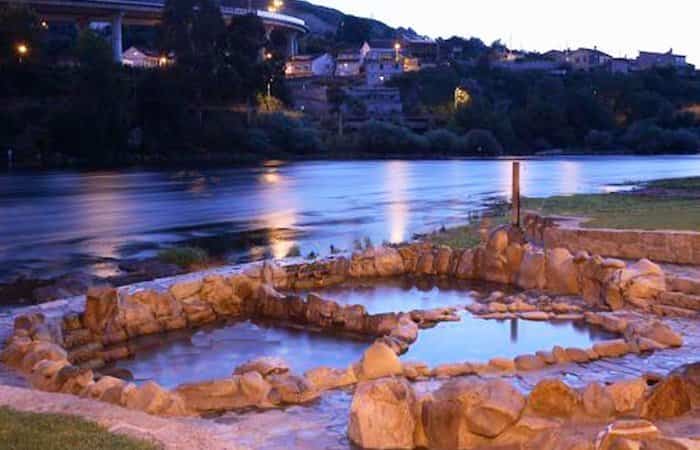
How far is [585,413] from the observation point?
710cm

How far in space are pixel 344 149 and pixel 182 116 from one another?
1887 centimetres

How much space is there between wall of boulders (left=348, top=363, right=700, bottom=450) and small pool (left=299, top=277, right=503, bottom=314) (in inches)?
219

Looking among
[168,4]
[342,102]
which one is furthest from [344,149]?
[168,4]

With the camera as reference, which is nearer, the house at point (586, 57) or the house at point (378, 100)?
the house at point (378, 100)

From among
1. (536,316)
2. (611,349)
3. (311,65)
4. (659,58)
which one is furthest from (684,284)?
(659,58)

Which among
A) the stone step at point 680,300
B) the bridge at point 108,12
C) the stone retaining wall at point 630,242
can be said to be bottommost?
the stone step at point 680,300

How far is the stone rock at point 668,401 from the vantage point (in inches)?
271

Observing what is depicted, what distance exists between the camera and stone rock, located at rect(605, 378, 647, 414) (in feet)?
23.6

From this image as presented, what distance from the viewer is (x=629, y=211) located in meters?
22.9

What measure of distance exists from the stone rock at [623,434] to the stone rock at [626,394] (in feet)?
7.08

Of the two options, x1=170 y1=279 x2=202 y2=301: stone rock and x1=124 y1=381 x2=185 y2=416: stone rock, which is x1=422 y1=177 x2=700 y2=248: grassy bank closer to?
x1=170 y1=279 x2=202 y2=301: stone rock

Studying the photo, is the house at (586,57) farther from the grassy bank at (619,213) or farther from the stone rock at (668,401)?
the stone rock at (668,401)

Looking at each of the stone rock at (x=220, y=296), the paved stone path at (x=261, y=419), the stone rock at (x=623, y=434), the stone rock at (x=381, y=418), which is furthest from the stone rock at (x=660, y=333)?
the stone rock at (x=220, y=296)

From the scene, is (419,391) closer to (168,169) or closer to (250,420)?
(250,420)
